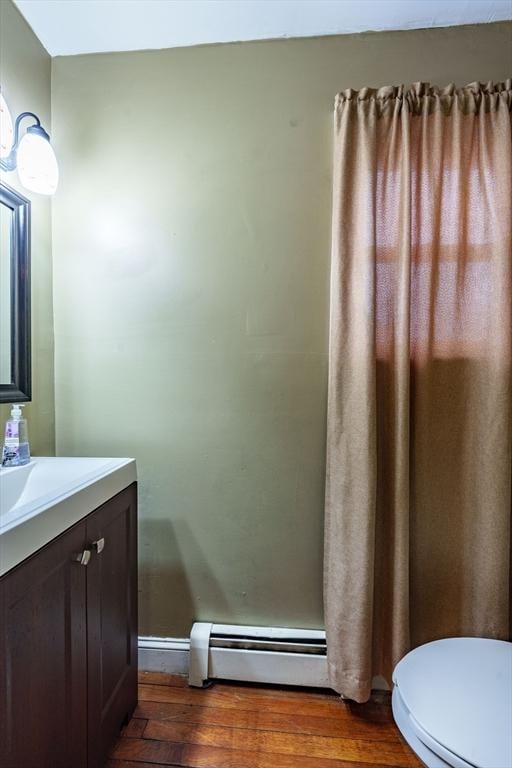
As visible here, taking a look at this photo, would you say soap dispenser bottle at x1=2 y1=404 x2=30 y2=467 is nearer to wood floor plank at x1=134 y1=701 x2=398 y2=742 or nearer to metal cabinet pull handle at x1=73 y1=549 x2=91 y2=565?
metal cabinet pull handle at x1=73 y1=549 x2=91 y2=565

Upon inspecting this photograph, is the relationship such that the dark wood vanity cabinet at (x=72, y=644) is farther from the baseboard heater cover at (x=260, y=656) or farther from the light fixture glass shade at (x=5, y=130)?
the light fixture glass shade at (x=5, y=130)

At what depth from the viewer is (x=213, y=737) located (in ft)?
Result: 3.71

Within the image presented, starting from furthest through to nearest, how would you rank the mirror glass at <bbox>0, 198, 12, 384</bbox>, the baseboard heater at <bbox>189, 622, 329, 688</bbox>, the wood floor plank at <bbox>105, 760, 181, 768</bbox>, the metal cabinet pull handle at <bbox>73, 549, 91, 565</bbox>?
the baseboard heater at <bbox>189, 622, 329, 688</bbox>
the mirror glass at <bbox>0, 198, 12, 384</bbox>
the wood floor plank at <bbox>105, 760, 181, 768</bbox>
the metal cabinet pull handle at <bbox>73, 549, 91, 565</bbox>

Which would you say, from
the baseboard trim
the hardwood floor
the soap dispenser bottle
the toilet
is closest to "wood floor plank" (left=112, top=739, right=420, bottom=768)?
the hardwood floor

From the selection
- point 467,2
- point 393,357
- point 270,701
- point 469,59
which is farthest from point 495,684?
point 467,2

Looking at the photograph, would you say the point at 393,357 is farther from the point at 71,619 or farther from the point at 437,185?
the point at 71,619

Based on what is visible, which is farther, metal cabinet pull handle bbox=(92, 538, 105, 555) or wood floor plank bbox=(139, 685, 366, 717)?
wood floor plank bbox=(139, 685, 366, 717)

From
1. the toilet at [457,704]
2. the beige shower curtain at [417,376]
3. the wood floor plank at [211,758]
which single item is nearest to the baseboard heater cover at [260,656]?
the beige shower curtain at [417,376]

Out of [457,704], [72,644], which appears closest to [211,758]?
[72,644]

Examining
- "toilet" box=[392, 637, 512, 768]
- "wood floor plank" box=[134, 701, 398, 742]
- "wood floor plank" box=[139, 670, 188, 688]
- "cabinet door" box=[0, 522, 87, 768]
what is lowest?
"wood floor plank" box=[134, 701, 398, 742]

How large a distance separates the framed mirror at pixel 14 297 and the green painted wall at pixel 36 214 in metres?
0.05

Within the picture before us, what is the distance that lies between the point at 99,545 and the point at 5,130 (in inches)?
48.3

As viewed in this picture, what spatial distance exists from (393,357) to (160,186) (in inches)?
40.7

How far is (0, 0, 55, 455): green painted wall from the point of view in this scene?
1.18 m
